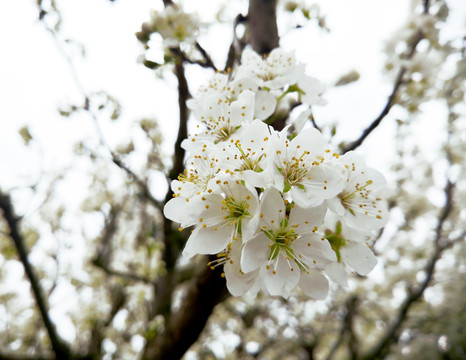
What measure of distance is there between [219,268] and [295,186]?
0.53m

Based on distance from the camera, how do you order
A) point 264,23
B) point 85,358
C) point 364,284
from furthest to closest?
point 364,284 < point 85,358 < point 264,23

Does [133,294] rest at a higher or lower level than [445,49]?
lower

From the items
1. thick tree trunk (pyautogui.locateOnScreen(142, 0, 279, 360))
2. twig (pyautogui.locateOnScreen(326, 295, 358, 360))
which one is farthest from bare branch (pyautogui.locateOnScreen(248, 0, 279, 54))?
twig (pyautogui.locateOnScreen(326, 295, 358, 360))

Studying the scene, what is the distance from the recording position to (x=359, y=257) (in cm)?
80

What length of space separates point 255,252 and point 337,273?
291 millimetres

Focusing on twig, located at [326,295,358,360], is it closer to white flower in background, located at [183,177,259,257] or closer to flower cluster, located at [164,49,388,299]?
flower cluster, located at [164,49,388,299]

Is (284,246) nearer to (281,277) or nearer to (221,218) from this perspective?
(281,277)

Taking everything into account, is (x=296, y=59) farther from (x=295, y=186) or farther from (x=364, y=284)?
(x=364, y=284)

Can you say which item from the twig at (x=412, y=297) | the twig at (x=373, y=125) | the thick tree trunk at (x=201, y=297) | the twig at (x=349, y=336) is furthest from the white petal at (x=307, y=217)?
the twig at (x=349, y=336)

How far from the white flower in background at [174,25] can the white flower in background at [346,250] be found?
0.92 m

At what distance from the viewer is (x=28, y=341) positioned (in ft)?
15.9

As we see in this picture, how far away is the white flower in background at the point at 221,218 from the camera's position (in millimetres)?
705

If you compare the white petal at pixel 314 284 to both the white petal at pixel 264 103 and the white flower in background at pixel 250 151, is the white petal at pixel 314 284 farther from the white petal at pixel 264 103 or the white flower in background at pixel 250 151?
the white petal at pixel 264 103

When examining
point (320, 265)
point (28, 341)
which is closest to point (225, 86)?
point (320, 265)
